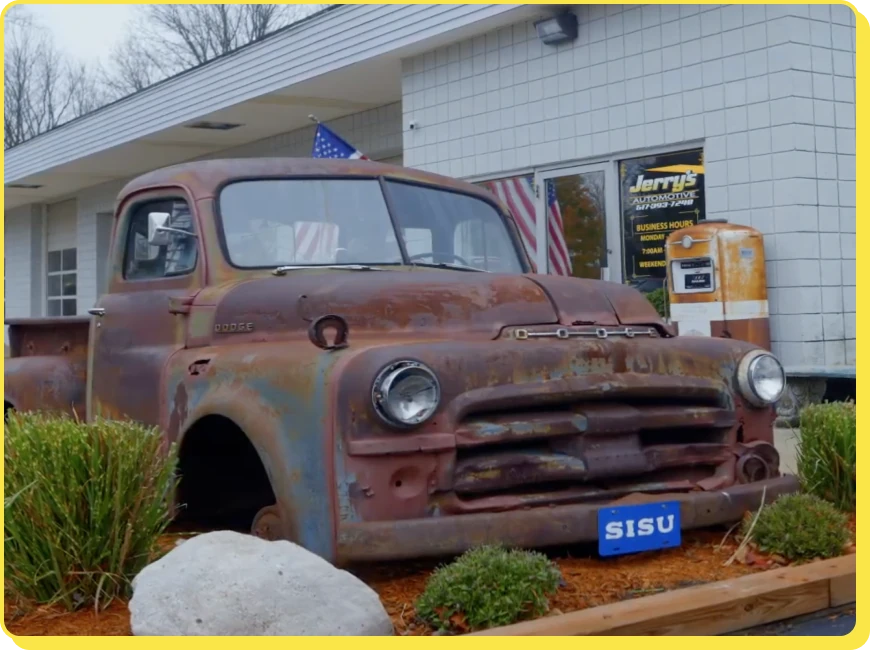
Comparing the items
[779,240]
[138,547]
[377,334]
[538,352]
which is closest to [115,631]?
[138,547]

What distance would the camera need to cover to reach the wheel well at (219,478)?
17.5ft

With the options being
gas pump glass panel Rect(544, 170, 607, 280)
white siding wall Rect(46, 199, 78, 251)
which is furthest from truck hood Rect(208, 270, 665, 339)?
white siding wall Rect(46, 199, 78, 251)

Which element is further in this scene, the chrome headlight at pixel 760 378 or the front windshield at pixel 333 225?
the front windshield at pixel 333 225

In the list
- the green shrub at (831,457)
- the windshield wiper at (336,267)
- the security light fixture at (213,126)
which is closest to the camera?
the windshield wiper at (336,267)

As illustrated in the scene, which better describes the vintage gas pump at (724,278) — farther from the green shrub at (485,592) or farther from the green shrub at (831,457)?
the green shrub at (485,592)

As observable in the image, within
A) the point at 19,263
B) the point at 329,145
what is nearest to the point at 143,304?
the point at 329,145

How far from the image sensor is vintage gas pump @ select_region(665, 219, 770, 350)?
9.70m

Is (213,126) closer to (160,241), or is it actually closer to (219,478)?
(160,241)

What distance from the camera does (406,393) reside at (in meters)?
4.36

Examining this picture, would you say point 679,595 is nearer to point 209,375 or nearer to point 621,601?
point 621,601

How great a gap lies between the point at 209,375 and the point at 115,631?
130 cm

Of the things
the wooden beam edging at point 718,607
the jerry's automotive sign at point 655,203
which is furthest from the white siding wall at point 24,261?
the wooden beam edging at point 718,607

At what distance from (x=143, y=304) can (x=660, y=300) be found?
20.1 ft

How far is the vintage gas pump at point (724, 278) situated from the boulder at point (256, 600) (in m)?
6.29
